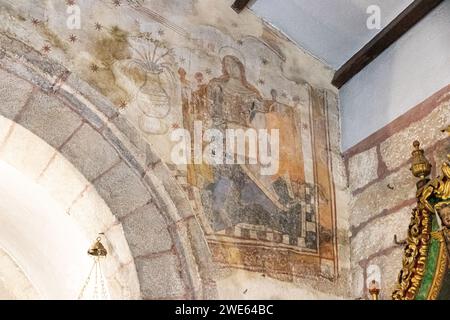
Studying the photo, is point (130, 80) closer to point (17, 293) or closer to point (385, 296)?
point (385, 296)

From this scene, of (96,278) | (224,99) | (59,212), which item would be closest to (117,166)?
(59,212)

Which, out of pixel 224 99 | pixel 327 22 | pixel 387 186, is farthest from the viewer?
pixel 327 22

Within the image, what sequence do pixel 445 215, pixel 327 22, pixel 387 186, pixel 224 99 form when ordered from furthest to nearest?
pixel 327 22, pixel 224 99, pixel 387 186, pixel 445 215

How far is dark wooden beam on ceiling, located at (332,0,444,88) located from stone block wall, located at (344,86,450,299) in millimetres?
511

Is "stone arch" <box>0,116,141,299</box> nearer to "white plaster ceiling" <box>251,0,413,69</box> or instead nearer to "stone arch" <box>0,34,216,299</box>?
"stone arch" <box>0,34,216,299</box>

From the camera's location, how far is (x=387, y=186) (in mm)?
4453

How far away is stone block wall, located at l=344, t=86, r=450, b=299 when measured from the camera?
4177mm

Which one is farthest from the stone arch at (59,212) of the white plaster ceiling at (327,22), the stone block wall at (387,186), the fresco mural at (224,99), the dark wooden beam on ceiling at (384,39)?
the dark wooden beam on ceiling at (384,39)

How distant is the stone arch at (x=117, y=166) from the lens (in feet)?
13.1

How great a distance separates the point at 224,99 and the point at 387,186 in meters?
1.08

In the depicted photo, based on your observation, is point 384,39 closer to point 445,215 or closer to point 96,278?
point 445,215

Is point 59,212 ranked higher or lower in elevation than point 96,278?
higher

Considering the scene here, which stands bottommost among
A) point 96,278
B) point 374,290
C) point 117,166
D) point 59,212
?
point 374,290
